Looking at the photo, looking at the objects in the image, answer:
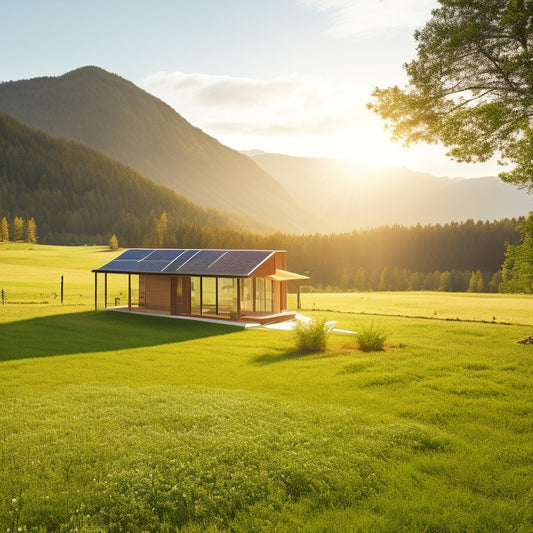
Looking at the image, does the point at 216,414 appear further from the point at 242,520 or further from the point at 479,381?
the point at 479,381

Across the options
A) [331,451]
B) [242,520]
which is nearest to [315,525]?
[242,520]

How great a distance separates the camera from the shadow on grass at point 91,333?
→ 17.2 m

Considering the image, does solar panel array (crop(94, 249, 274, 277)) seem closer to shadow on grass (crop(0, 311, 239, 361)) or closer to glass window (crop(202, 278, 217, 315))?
glass window (crop(202, 278, 217, 315))

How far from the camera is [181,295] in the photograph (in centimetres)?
2820

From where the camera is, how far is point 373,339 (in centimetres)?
1638

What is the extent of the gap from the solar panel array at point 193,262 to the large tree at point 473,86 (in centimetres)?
1158

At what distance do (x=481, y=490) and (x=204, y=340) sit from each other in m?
14.3

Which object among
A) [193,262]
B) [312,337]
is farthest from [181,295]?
[312,337]

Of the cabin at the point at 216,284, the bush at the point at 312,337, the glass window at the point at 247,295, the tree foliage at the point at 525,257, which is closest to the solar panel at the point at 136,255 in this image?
the cabin at the point at 216,284

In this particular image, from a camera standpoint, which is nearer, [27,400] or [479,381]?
[27,400]

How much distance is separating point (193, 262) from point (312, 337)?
12.7m

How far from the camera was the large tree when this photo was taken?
44.7 feet

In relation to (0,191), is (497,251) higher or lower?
lower

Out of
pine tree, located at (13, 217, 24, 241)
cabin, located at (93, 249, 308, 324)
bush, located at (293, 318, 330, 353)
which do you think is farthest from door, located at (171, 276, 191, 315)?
pine tree, located at (13, 217, 24, 241)
